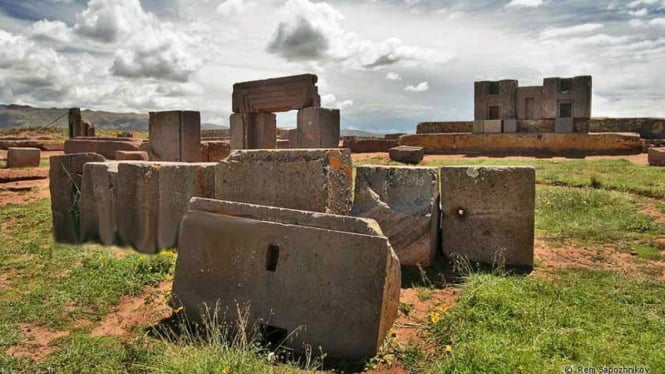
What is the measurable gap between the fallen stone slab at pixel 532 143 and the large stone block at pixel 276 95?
483 inches

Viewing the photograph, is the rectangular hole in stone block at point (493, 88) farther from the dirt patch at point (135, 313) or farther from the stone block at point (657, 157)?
the dirt patch at point (135, 313)

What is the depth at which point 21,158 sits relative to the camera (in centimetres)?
1513

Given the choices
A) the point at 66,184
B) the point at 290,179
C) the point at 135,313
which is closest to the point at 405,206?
the point at 290,179

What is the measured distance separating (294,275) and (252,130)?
28.5 ft

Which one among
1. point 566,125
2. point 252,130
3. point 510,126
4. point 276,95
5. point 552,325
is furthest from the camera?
point 510,126

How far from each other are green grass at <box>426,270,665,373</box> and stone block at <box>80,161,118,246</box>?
185 inches

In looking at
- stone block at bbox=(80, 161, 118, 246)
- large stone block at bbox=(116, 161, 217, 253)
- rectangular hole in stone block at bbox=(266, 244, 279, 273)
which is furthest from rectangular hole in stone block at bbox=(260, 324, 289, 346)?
stone block at bbox=(80, 161, 118, 246)

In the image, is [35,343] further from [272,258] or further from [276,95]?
[276,95]

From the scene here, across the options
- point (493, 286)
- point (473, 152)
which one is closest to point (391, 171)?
point (493, 286)

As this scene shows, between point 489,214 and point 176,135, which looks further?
point 176,135

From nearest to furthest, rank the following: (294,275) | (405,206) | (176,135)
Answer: (294,275)
(405,206)
(176,135)

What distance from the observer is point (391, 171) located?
4.99 metres

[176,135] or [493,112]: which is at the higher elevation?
[493,112]

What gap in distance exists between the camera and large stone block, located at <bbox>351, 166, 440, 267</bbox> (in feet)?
15.5
